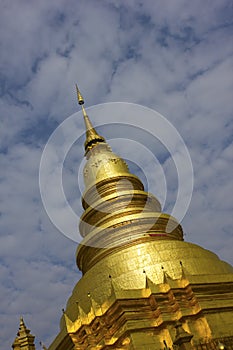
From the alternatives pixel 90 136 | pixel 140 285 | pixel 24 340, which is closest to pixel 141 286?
pixel 140 285

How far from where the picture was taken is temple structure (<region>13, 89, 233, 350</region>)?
47.3 feet

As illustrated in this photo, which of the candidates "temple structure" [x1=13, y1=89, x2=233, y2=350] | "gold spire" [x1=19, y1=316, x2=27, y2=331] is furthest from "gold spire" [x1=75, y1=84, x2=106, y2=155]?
"gold spire" [x1=19, y1=316, x2=27, y2=331]

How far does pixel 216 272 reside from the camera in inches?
683

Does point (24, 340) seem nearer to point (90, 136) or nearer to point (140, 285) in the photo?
point (140, 285)

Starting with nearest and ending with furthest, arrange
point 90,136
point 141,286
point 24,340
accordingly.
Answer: point 141,286 → point 24,340 → point 90,136

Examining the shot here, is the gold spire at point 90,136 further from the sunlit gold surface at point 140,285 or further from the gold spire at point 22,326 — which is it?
the gold spire at point 22,326

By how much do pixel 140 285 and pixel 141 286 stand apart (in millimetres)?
64

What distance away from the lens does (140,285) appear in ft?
53.6

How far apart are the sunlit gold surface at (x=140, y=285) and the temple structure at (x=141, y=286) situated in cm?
3

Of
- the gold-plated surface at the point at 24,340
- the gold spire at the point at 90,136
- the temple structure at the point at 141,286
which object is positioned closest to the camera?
the temple structure at the point at 141,286

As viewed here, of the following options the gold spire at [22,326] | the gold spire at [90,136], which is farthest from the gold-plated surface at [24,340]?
the gold spire at [90,136]

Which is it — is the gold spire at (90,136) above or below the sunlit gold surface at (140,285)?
above

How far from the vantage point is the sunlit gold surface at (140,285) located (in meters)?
14.5

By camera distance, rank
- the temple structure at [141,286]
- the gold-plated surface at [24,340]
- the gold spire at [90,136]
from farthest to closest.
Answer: the gold spire at [90,136], the gold-plated surface at [24,340], the temple structure at [141,286]
